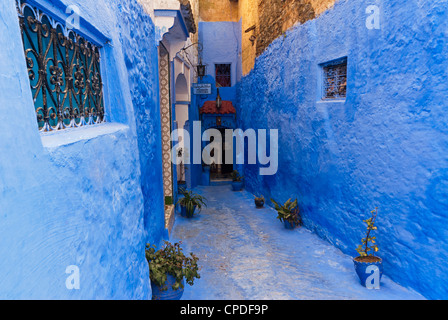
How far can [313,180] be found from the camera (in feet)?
21.2

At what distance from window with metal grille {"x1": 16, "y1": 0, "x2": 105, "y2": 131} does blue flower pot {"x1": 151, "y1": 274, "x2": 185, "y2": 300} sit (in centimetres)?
215

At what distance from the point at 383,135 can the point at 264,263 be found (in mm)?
2690

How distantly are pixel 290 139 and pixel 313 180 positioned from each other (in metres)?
1.45

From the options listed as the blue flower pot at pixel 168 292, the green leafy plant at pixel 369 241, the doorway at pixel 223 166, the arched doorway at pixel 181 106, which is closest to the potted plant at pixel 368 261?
the green leafy plant at pixel 369 241

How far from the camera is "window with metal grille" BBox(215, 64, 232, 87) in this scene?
1423 cm

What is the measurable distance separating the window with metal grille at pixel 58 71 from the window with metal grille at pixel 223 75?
39.3 feet

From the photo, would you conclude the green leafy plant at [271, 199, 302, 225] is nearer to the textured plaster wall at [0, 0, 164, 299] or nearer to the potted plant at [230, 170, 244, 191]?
the textured plaster wall at [0, 0, 164, 299]

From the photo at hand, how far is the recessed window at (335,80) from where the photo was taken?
5.45 metres

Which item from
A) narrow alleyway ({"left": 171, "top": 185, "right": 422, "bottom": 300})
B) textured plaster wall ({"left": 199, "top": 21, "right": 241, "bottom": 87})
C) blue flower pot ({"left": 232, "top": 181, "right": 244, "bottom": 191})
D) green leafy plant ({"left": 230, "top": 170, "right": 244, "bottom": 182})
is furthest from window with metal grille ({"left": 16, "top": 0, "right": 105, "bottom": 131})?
textured plaster wall ({"left": 199, "top": 21, "right": 241, "bottom": 87})

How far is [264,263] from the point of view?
17.3 feet

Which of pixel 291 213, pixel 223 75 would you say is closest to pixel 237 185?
pixel 291 213

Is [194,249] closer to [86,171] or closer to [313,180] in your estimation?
[313,180]

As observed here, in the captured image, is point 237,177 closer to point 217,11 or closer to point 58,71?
point 217,11
